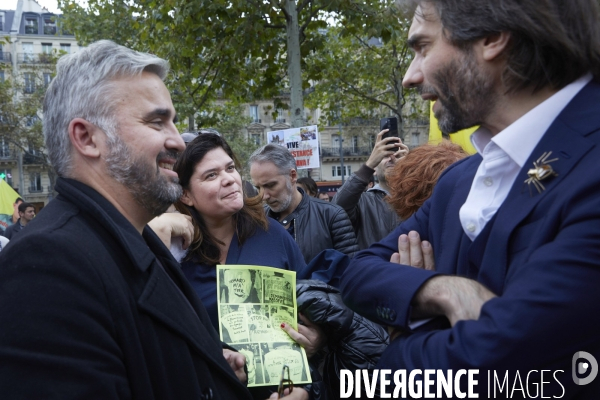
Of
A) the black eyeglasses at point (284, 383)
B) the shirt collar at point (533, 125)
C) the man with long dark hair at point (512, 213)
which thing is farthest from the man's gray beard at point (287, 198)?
the shirt collar at point (533, 125)

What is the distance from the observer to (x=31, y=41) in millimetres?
57594

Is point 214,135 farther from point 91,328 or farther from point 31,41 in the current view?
point 31,41

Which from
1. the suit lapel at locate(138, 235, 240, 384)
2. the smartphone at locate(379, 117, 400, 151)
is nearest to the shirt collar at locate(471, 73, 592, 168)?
the suit lapel at locate(138, 235, 240, 384)

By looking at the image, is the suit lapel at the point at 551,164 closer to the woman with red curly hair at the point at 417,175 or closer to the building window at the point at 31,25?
the woman with red curly hair at the point at 417,175

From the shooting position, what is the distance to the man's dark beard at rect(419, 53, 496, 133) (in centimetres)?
168

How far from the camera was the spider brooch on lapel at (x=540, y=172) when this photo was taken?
150 centimetres

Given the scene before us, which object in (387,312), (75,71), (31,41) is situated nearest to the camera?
(387,312)

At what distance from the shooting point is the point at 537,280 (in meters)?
1.37

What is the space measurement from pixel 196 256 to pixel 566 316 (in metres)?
2.10

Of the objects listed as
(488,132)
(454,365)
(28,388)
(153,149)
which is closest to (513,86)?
(488,132)

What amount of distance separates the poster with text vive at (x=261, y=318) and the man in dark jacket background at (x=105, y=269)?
0.46ft

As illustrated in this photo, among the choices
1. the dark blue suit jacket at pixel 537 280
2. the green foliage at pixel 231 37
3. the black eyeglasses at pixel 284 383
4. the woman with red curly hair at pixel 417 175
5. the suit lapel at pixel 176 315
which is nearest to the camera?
the dark blue suit jacket at pixel 537 280

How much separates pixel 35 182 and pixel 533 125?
195 ft

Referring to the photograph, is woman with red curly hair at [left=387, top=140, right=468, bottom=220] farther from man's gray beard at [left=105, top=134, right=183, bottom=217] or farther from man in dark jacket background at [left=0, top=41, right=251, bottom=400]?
man's gray beard at [left=105, top=134, right=183, bottom=217]
